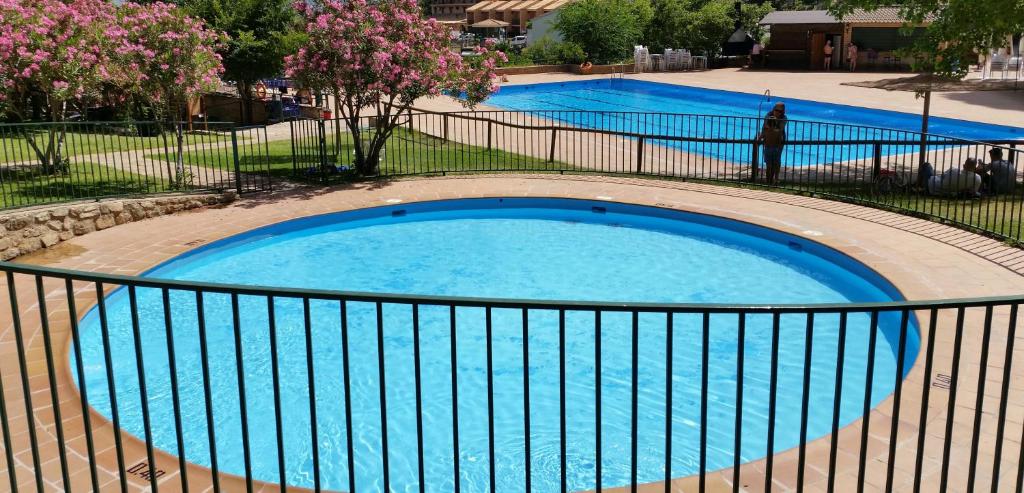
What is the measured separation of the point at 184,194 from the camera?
12.6 m

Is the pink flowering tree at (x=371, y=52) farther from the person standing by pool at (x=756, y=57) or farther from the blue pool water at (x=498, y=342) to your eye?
the person standing by pool at (x=756, y=57)

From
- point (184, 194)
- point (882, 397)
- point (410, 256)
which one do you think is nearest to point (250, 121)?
point (184, 194)

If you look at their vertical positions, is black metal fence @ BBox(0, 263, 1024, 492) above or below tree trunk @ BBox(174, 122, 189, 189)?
below

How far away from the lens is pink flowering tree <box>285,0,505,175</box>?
520 inches

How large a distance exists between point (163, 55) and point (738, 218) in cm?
841

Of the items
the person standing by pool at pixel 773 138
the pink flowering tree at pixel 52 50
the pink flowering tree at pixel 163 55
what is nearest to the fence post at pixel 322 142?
the pink flowering tree at pixel 163 55

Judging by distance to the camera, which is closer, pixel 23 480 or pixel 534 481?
pixel 23 480

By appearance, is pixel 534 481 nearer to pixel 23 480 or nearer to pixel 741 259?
pixel 23 480

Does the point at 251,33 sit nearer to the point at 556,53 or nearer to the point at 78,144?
the point at 78,144

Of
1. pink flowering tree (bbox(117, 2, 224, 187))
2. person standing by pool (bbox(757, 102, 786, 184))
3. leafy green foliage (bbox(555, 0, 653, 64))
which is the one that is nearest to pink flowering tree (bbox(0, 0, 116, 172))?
pink flowering tree (bbox(117, 2, 224, 187))

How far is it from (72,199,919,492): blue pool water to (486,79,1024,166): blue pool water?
7.72 meters

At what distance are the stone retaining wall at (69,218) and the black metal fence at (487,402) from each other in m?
1.33

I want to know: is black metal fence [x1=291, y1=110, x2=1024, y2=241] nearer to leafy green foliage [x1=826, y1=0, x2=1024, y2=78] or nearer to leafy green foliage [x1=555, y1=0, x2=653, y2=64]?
leafy green foliage [x1=826, y1=0, x2=1024, y2=78]

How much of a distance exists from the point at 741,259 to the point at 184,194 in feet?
26.0
